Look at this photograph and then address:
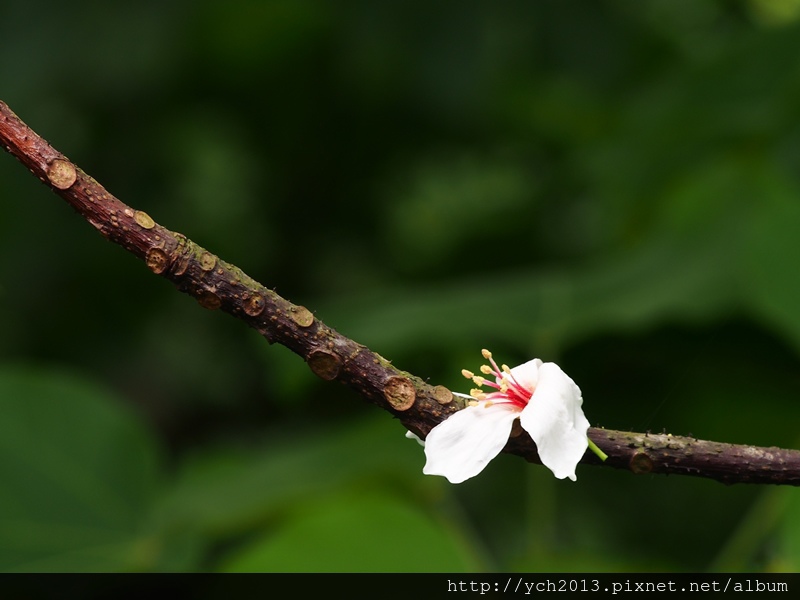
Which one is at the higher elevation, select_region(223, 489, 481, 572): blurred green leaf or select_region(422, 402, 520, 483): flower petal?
select_region(223, 489, 481, 572): blurred green leaf

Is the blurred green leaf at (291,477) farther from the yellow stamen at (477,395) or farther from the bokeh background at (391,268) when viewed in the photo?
the yellow stamen at (477,395)

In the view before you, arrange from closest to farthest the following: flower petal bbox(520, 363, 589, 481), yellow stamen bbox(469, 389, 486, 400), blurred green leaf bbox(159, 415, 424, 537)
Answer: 1. flower petal bbox(520, 363, 589, 481)
2. yellow stamen bbox(469, 389, 486, 400)
3. blurred green leaf bbox(159, 415, 424, 537)

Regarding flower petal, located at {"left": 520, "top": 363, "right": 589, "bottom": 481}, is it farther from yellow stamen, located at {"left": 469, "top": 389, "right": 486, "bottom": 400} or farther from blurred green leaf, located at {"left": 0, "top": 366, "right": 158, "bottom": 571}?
blurred green leaf, located at {"left": 0, "top": 366, "right": 158, "bottom": 571}

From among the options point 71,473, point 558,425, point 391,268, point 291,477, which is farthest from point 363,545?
point 391,268

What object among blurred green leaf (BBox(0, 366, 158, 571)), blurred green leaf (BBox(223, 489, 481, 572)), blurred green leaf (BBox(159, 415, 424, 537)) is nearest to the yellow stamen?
blurred green leaf (BBox(223, 489, 481, 572))

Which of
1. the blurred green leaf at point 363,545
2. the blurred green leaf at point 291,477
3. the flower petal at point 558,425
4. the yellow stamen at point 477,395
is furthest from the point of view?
the blurred green leaf at point 291,477

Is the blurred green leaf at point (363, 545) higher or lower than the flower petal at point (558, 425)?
higher

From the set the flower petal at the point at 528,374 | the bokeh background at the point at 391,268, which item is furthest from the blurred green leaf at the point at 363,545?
the flower petal at the point at 528,374
